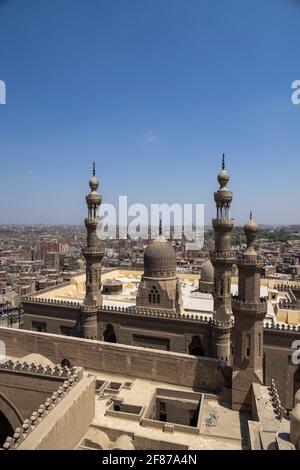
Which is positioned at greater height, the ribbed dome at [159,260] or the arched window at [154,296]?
the ribbed dome at [159,260]

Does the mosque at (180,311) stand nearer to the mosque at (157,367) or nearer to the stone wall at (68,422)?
the mosque at (157,367)

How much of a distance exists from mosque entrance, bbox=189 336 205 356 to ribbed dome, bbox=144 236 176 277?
300 cm

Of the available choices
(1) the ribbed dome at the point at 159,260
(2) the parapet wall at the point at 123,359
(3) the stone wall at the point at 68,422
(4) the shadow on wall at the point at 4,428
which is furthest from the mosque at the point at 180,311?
(4) the shadow on wall at the point at 4,428

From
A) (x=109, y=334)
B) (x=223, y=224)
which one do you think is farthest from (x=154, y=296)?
(x=223, y=224)

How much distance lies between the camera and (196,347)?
1423 cm

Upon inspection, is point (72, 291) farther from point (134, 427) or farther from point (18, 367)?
point (134, 427)

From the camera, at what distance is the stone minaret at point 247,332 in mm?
9852

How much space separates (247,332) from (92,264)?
307 inches

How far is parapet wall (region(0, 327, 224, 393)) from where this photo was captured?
35.7ft

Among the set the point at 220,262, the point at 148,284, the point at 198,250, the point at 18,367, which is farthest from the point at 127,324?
the point at 198,250

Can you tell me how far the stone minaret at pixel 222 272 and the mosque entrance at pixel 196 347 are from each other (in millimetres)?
812

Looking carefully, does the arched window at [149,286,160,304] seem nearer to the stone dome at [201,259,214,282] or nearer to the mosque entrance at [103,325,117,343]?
the mosque entrance at [103,325,117,343]

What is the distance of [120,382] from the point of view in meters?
11.3

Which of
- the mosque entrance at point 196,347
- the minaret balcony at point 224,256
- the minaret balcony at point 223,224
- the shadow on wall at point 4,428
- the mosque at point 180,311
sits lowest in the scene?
the shadow on wall at point 4,428
